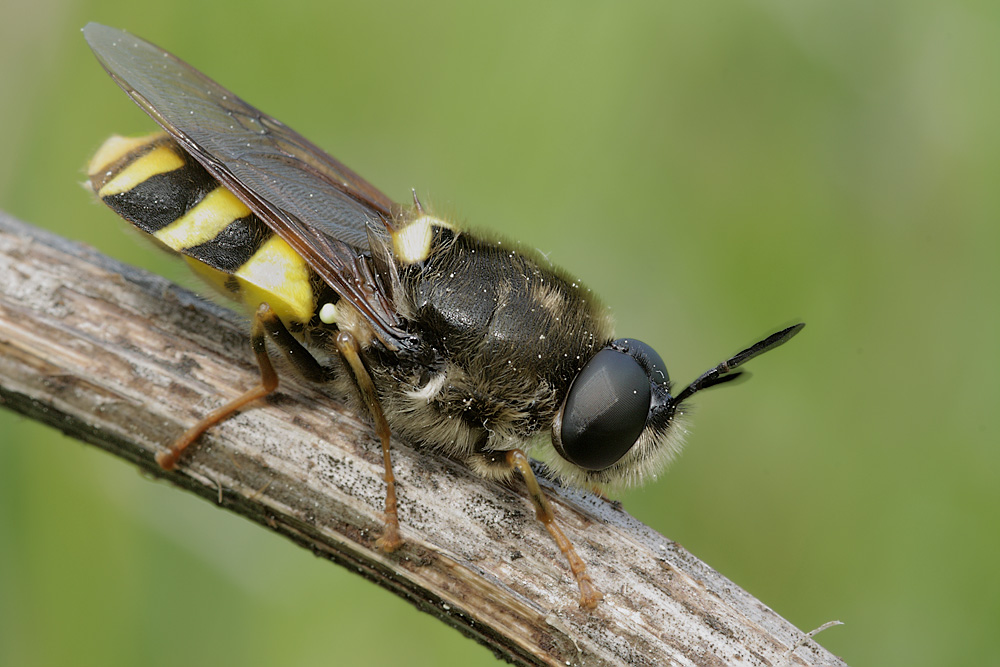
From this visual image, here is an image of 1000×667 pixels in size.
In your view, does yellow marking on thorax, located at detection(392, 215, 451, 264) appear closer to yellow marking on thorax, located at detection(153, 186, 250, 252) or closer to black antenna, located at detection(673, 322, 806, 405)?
yellow marking on thorax, located at detection(153, 186, 250, 252)

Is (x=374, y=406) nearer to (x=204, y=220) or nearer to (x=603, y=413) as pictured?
(x=603, y=413)

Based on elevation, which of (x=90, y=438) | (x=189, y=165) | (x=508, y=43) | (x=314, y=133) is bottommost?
(x=90, y=438)

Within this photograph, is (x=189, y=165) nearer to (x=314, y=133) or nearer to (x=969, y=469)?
(x=314, y=133)

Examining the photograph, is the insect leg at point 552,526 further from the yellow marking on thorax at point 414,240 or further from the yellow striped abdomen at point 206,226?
the yellow striped abdomen at point 206,226

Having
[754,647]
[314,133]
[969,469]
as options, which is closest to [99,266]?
[314,133]

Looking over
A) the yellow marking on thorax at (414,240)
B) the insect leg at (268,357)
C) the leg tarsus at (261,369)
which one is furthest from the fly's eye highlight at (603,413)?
the leg tarsus at (261,369)

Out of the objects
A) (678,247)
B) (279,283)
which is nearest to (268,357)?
(279,283)

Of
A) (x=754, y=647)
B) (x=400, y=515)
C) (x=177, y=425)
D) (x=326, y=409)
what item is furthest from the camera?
(x=326, y=409)

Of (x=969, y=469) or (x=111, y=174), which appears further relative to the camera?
(x=969, y=469)
